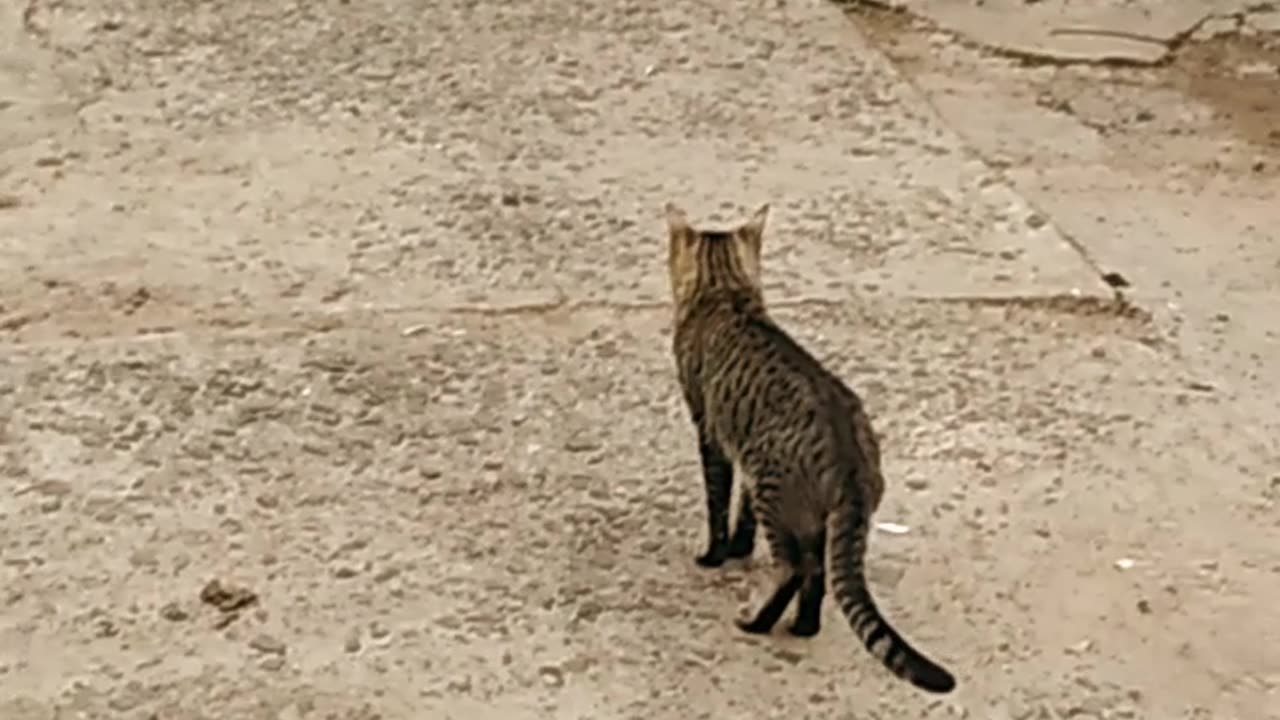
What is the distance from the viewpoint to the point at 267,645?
145 inches

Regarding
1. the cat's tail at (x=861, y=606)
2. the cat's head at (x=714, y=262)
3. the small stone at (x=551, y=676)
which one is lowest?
the small stone at (x=551, y=676)

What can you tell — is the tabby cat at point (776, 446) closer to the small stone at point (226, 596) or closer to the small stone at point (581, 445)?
the small stone at point (581, 445)

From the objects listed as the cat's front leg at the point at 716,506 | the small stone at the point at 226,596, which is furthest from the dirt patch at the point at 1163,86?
the small stone at the point at 226,596

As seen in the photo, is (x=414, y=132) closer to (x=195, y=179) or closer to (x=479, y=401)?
(x=195, y=179)

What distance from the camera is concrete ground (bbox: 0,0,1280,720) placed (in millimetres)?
3723

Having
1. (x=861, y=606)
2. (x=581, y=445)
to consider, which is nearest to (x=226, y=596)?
(x=581, y=445)

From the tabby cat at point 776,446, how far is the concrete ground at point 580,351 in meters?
0.10

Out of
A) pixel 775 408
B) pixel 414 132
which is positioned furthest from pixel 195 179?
pixel 775 408

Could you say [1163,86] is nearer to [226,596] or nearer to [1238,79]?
[1238,79]

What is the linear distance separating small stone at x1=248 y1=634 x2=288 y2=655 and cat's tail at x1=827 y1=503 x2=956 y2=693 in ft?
2.66

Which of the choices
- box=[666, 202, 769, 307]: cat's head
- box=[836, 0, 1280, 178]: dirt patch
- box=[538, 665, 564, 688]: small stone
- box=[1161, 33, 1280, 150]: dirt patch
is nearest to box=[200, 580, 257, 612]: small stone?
box=[538, 665, 564, 688]: small stone

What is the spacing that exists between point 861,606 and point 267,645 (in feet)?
2.87

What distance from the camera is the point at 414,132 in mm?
5586

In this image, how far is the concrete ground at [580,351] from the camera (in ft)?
12.2
